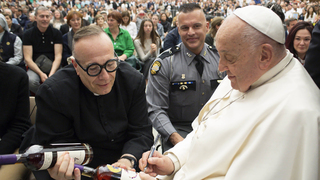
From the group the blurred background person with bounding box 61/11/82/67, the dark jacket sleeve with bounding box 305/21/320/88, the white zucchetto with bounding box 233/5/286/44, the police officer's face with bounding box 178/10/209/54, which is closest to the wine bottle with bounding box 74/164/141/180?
the white zucchetto with bounding box 233/5/286/44

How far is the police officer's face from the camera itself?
2.45 metres

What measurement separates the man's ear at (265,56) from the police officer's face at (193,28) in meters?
1.29

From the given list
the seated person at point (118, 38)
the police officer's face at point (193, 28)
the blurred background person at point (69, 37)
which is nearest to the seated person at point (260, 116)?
the police officer's face at point (193, 28)

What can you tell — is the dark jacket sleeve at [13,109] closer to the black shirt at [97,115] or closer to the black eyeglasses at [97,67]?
the black shirt at [97,115]

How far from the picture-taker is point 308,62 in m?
1.57

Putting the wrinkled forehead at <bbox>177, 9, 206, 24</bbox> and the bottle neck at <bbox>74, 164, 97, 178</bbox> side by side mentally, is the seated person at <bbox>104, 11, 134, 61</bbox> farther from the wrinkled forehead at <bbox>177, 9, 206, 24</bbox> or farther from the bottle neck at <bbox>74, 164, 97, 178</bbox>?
the bottle neck at <bbox>74, 164, 97, 178</bbox>

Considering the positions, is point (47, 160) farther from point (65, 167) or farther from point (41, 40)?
point (41, 40)

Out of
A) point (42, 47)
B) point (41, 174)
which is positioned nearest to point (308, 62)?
point (41, 174)

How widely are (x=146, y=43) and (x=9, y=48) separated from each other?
273 cm

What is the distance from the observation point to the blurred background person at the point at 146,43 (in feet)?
17.6

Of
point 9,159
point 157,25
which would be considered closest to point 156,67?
point 9,159

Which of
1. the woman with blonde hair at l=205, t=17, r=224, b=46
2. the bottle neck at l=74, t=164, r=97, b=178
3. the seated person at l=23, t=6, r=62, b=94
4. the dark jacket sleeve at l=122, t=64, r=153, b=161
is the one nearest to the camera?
the bottle neck at l=74, t=164, r=97, b=178

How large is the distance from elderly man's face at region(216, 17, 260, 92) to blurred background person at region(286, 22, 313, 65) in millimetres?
2630

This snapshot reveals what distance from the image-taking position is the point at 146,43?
568cm
